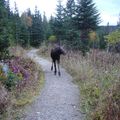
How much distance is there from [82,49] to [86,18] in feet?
14.0

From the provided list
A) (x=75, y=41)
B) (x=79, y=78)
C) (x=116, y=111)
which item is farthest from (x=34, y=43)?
(x=116, y=111)

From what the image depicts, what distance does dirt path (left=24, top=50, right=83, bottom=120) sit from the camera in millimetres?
7936

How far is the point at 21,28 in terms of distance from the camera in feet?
182

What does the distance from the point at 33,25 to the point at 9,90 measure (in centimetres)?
5139

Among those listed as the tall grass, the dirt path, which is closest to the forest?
the tall grass

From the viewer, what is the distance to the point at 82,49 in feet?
97.6

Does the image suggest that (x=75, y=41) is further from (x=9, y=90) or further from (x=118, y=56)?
(x=9, y=90)

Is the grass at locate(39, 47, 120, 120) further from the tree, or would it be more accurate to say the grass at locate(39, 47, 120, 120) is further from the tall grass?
the tree

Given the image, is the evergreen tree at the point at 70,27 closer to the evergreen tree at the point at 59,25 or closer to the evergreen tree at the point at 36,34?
the evergreen tree at the point at 59,25

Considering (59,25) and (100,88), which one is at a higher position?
(59,25)

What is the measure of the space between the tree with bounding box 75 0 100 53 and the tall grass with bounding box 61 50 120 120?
15.6 m

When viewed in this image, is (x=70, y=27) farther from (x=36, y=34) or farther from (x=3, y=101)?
(x=36, y=34)

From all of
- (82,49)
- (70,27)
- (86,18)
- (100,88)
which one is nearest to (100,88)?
(100,88)

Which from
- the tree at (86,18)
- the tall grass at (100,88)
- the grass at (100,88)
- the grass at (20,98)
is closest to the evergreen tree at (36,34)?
the tree at (86,18)
